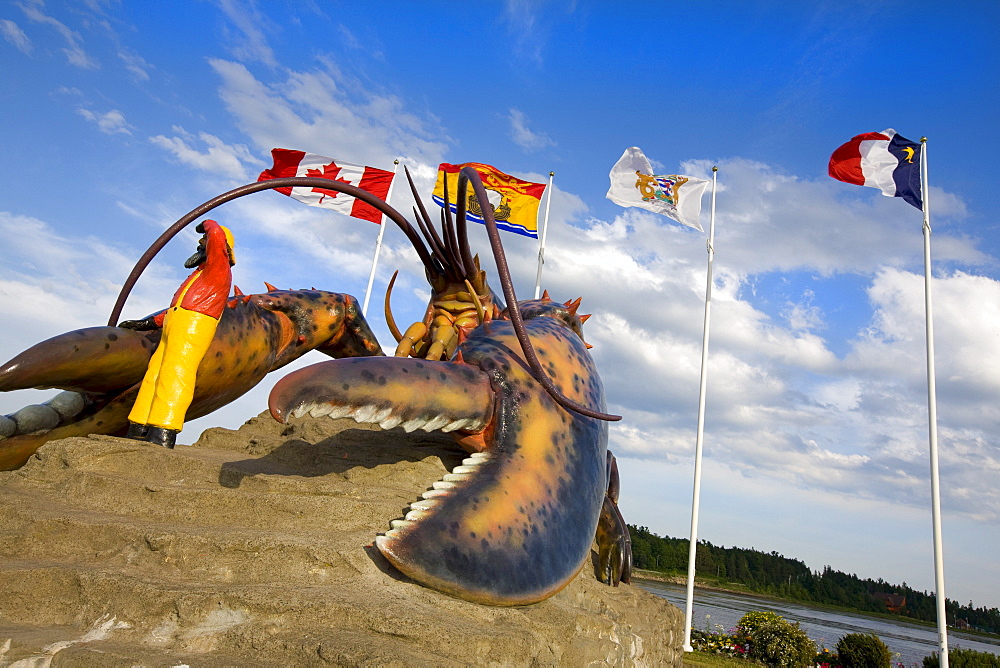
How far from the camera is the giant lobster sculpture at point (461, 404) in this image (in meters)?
2.62

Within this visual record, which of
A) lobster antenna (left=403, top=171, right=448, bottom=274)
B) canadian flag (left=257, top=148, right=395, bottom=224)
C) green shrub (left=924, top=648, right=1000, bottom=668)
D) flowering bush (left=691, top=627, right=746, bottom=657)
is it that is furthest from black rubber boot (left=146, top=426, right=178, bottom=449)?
green shrub (left=924, top=648, right=1000, bottom=668)

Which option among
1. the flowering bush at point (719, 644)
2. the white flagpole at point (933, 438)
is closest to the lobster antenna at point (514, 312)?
the white flagpole at point (933, 438)

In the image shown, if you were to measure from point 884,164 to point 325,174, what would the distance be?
10.6m

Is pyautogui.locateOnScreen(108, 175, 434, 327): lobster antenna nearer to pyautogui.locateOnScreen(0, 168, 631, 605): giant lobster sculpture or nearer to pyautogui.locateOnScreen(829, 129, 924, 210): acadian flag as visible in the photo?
pyautogui.locateOnScreen(0, 168, 631, 605): giant lobster sculpture

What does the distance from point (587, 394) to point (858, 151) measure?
11.7 m

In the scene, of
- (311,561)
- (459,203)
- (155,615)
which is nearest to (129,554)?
(155,615)

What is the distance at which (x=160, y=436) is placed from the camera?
4.38 m

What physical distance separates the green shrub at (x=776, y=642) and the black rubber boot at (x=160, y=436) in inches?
552

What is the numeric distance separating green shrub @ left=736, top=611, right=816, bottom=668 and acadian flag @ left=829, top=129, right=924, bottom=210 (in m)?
9.23

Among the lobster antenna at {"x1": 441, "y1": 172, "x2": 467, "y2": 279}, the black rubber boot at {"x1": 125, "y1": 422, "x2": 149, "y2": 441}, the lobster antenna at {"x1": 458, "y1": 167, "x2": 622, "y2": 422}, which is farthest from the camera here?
the lobster antenna at {"x1": 441, "y1": 172, "x2": 467, "y2": 279}

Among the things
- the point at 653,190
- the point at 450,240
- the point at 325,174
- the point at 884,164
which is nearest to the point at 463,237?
the point at 450,240

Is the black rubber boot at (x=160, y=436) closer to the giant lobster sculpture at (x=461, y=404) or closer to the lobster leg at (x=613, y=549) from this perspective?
the giant lobster sculpture at (x=461, y=404)

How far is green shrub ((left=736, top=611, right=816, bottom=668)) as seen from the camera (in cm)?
1390

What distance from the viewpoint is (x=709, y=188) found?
14.5m
